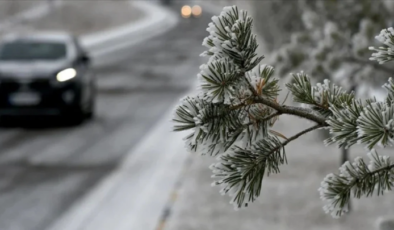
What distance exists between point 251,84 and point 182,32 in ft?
139

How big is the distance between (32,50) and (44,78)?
1067mm

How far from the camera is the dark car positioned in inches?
485

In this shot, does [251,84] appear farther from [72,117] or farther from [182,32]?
[182,32]

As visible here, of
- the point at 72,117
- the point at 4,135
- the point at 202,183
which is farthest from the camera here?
the point at 72,117

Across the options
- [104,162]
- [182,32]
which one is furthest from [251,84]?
[182,32]

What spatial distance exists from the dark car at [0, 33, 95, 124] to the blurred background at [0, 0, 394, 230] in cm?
2

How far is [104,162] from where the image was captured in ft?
32.2

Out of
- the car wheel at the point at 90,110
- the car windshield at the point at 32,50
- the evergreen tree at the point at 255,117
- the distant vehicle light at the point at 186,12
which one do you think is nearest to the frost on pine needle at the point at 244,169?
the evergreen tree at the point at 255,117

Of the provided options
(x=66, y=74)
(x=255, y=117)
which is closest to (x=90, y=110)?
(x=66, y=74)

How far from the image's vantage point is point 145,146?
36.1 feet

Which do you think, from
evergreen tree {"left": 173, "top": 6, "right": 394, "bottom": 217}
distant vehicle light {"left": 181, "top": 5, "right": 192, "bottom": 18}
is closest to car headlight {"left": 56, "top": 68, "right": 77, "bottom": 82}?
evergreen tree {"left": 173, "top": 6, "right": 394, "bottom": 217}

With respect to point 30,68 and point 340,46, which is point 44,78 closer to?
point 30,68

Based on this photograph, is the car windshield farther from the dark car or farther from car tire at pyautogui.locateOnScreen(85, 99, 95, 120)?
car tire at pyautogui.locateOnScreen(85, 99, 95, 120)

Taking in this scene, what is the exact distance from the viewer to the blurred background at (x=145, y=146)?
A: 6.81 m
